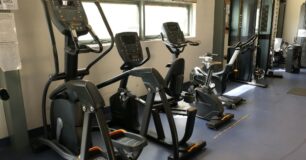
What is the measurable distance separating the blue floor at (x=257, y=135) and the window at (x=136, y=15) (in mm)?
1658

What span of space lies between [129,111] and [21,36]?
1.47m

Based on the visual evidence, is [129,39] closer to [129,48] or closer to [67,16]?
[129,48]

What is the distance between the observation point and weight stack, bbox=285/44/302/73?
627cm

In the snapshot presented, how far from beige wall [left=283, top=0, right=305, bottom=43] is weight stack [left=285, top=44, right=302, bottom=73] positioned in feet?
5.05

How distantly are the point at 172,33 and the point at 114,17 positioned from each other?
93 cm

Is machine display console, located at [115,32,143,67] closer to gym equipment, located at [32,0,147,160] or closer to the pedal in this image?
gym equipment, located at [32,0,147,160]

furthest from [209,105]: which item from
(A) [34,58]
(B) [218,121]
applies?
(A) [34,58]

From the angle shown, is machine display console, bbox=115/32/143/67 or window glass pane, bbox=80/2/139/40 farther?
window glass pane, bbox=80/2/139/40

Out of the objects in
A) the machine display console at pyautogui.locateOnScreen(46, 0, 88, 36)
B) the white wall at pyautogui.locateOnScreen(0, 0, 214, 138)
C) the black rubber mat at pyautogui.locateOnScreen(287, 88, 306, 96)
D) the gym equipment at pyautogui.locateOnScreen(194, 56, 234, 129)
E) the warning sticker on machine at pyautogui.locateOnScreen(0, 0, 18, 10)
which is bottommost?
the black rubber mat at pyautogui.locateOnScreen(287, 88, 306, 96)

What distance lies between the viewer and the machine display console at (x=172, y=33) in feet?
11.6

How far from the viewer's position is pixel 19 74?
249cm

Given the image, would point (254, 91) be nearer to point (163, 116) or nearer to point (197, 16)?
point (197, 16)

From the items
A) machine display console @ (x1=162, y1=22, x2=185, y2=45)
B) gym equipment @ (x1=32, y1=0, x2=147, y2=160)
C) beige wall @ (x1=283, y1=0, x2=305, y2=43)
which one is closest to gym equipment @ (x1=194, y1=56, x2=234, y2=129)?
machine display console @ (x1=162, y1=22, x2=185, y2=45)

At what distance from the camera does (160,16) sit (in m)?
4.47
